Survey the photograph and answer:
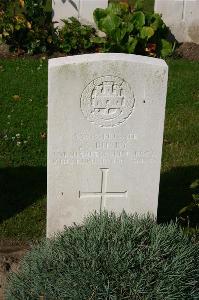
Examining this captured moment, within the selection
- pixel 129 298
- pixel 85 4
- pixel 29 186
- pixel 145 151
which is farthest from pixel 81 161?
pixel 85 4

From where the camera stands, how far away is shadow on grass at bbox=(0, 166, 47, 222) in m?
5.81

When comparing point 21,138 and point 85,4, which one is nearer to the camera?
point 21,138

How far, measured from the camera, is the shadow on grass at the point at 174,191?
573cm

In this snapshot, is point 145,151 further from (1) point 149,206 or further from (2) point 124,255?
(2) point 124,255

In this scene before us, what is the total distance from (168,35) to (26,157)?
4.39 m

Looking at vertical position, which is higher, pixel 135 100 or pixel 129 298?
pixel 135 100

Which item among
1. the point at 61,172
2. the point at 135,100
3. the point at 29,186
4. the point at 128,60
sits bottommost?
the point at 29,186

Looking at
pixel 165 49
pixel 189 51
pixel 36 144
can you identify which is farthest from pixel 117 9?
pixel 36 144

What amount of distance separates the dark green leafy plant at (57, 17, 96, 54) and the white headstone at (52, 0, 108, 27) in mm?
155

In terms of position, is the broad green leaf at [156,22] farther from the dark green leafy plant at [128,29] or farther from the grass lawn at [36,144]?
the grass lawn at [36,144]

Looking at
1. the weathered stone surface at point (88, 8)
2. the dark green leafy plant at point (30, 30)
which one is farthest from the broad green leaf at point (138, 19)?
the dark green leafy plant at point (30, 30)

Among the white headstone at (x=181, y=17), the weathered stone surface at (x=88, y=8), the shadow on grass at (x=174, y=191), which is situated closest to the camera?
the shadow on grass at (x=174, y=191)

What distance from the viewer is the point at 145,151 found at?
15.4ft

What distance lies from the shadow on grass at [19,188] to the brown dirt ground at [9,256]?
0.40m
